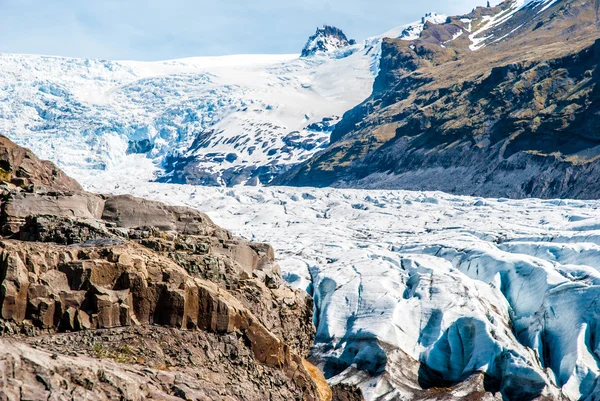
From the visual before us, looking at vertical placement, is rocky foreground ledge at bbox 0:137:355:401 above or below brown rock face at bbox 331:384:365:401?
above

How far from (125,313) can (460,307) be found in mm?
32026

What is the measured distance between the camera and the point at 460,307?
5291cm

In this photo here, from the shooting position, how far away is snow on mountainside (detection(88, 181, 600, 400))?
48156mm

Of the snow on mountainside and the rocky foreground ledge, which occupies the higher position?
the rocky foreground ledge

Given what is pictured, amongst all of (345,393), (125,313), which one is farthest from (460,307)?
(125,313)

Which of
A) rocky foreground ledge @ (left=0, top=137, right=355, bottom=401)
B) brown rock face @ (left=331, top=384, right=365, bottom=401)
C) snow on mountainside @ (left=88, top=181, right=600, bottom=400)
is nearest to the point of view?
rocky foreground ledge @ (left=0, top=137, right=355, bottom=401)

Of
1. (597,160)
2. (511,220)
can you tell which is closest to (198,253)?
(511,220)

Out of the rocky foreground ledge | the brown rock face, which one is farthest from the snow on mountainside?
the rocky foreground ledge

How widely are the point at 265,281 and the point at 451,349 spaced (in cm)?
1960

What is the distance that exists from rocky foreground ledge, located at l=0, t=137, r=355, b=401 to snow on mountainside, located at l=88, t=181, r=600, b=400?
16.6m

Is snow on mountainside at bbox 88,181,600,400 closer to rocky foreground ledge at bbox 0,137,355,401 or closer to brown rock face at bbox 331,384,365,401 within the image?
brown rock face at bbox 331,384,365,401

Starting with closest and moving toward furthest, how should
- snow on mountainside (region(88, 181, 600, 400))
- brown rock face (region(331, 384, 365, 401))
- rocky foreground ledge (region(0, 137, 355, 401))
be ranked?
rocky foreground ledge (region(0, 137, 355, 401)) → brown rock face (region(331, 384, 365, 401)) → snow on mountainside (region(88, 181, 600, 400))

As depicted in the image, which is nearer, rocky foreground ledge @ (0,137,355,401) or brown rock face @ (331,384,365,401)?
rocky foreground ledge @ (0,137,355,401)

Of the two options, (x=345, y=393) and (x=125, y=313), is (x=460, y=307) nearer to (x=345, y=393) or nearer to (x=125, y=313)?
(x=345, y=393)
